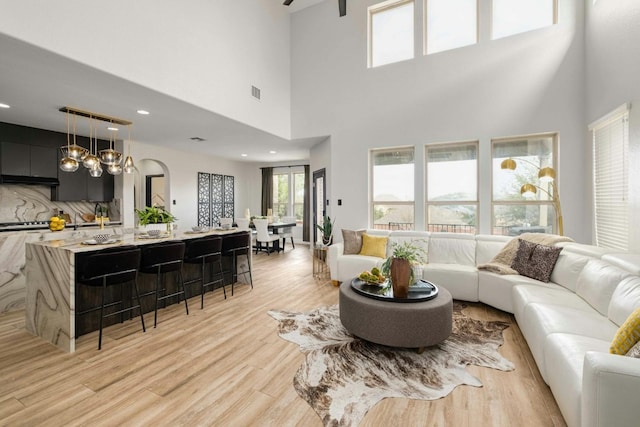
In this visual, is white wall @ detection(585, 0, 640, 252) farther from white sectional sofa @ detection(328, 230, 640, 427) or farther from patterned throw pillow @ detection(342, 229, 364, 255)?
patterned throw pillow @ detection(342, 229, 364, 255)

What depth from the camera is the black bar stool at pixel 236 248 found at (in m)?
4.36

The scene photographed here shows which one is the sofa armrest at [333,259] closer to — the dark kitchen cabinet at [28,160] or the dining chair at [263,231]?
the dining chair at [263,231]

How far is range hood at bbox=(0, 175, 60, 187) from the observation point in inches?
189

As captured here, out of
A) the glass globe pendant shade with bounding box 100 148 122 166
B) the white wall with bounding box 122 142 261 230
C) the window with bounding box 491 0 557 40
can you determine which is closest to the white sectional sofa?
the window with bounding box 491 0 557 40

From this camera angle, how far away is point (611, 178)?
3617 millimetres

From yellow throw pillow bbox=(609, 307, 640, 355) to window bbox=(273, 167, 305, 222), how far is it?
8381 millimetres

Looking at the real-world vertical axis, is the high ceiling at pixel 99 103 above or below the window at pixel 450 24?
below

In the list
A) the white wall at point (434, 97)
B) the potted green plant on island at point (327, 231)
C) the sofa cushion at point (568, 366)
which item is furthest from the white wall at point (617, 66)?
the potted green plant on island at point (327, 231)

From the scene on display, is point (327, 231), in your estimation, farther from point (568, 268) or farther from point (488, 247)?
point (568, 268)

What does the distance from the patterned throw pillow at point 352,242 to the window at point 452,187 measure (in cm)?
135

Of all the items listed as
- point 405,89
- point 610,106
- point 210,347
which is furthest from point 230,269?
point 610,106

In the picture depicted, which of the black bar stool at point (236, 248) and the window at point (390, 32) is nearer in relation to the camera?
the black bar stool at point (236, 248)

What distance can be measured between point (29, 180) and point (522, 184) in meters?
8.29

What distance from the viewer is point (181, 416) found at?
6.14 feet
